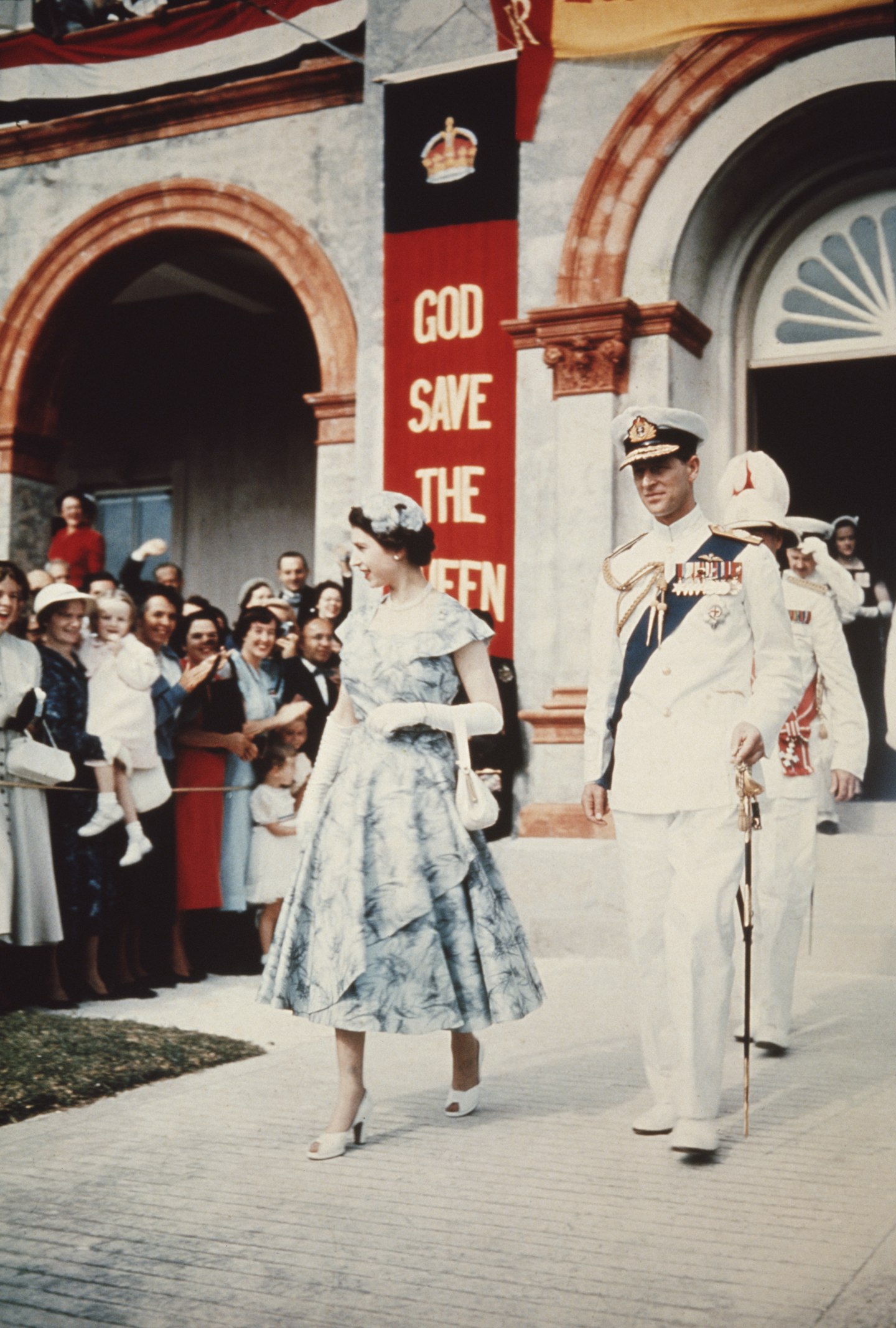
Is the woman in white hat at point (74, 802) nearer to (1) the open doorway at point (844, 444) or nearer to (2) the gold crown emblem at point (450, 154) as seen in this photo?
(2) the gold crown emblem at point (450, 154)

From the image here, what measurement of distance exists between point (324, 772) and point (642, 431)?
1.37 metres

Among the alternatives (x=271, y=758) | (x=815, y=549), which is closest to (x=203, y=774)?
(x=271, y=758)

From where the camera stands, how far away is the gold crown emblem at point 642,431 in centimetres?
441

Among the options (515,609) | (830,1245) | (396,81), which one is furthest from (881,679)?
(830,1245)

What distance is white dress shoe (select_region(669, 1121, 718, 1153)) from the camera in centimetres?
405

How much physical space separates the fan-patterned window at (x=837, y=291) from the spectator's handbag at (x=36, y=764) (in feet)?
18.0

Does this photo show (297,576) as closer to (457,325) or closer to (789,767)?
(457,325)

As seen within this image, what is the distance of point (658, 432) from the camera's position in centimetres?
441

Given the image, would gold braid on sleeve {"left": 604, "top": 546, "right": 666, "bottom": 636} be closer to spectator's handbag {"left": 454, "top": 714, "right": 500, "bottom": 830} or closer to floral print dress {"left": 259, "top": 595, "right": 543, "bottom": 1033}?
floral print dress {"left": 259, "top": 595, "right": 543, "bottom": 1033}

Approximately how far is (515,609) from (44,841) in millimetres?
3533

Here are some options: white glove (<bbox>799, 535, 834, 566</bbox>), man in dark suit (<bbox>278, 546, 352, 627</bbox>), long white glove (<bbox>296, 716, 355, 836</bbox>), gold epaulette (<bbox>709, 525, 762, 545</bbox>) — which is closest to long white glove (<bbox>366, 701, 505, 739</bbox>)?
long white glove (<bbox>296, 716, 355, 836</bbox>)

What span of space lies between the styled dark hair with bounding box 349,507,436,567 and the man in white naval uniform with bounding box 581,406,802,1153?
56cm

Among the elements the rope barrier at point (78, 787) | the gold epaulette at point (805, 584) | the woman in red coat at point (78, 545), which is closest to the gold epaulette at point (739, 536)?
the gold epaulette at point (805, 584)

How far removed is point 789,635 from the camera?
4.44 metres
